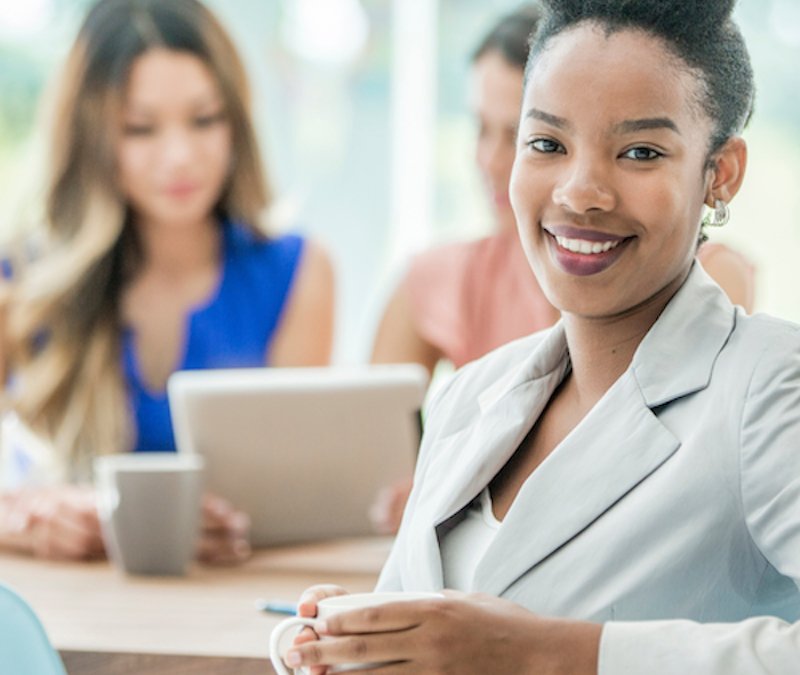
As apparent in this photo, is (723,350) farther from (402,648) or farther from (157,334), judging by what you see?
(157,334)

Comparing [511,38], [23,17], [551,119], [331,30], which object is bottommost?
[551,119]

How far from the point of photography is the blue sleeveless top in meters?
2.80

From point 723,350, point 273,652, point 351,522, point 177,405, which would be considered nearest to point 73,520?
point 177,405

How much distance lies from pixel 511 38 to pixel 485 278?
0.48 m

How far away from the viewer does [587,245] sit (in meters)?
1.17

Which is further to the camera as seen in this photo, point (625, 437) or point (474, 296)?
point (474, 296)

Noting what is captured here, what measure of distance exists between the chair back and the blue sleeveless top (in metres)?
1.47

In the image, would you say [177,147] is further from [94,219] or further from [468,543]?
[468,543]

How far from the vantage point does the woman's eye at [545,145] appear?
120 centimetres

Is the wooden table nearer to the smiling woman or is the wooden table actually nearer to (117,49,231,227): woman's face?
the smiling woman

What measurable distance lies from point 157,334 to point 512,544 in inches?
67.1

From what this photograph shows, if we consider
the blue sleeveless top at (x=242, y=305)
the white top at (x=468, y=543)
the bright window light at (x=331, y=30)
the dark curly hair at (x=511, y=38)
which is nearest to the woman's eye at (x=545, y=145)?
the white top at (x=468, y=543)

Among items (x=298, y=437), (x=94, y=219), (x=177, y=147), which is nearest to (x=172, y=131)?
(x=177, y=147)

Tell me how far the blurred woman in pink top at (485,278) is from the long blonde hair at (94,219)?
37cm
